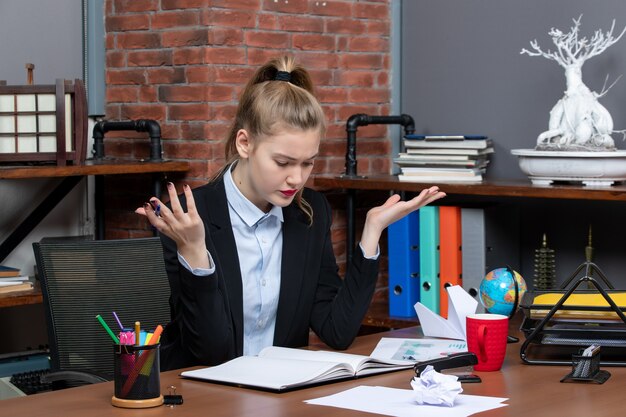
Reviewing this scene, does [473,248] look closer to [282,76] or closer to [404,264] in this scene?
[404,264]

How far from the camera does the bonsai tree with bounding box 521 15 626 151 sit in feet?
10.2

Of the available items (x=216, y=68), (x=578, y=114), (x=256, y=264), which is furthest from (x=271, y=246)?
(x=578, y=114)

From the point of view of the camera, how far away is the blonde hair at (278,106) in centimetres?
239

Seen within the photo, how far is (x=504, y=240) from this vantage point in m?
3.47

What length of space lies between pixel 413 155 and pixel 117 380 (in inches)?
75.1

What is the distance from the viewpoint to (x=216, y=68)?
335cm

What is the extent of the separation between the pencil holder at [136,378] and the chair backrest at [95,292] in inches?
29.7

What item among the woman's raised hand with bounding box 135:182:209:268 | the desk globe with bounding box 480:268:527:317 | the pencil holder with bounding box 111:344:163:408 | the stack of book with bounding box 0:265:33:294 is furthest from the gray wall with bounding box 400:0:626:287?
the pencil holder with bounding box 111:344:163:408

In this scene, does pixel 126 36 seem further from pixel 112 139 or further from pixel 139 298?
pixel 139 298

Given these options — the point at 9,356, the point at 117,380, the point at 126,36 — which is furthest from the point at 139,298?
the point at 126,36

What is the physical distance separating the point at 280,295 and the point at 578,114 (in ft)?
4.06

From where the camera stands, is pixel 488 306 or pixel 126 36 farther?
pixel 126 36

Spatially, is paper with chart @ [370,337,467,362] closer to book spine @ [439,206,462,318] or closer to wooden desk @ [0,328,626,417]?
wooden desk @ [0,328,626,417]

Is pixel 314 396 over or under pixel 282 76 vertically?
under
